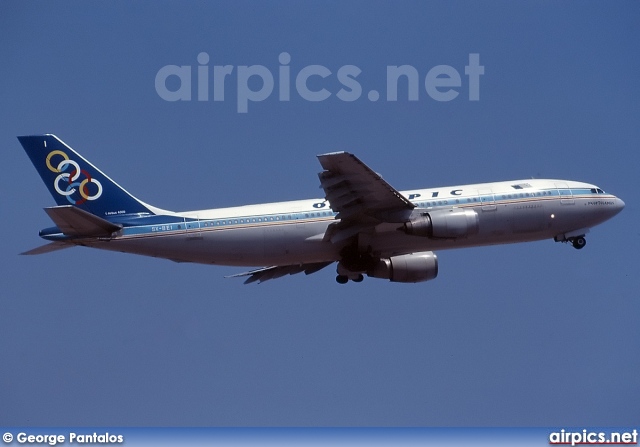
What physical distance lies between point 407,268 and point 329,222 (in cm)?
487

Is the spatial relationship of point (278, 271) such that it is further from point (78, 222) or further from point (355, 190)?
point (78, 222)

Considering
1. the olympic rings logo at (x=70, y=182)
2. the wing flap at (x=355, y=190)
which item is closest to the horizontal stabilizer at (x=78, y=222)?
the olympic rings logo at (x=70, y=182)

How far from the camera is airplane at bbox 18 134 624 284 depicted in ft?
Answer: 148

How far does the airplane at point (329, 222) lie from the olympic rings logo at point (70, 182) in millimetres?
46

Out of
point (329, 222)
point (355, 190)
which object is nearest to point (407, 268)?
point (329, 222)

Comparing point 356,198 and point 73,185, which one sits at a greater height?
point 73,185

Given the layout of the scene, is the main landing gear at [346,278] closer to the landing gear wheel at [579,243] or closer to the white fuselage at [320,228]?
the white fuselage at [320,228]

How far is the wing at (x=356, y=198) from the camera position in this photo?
1709 inches

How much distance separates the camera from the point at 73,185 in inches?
1842

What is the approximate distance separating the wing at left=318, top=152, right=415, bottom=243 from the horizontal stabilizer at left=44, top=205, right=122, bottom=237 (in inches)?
377

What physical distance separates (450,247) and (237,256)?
9898 mm

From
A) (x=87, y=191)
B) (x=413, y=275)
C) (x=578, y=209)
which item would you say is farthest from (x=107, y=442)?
(x=578, y=209)

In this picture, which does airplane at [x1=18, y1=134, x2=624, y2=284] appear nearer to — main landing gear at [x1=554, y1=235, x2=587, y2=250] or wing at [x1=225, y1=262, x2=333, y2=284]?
main landing gear at [x1=554, y1=235, x2=587, y2=250]

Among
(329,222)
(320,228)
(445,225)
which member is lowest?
(445,225)
